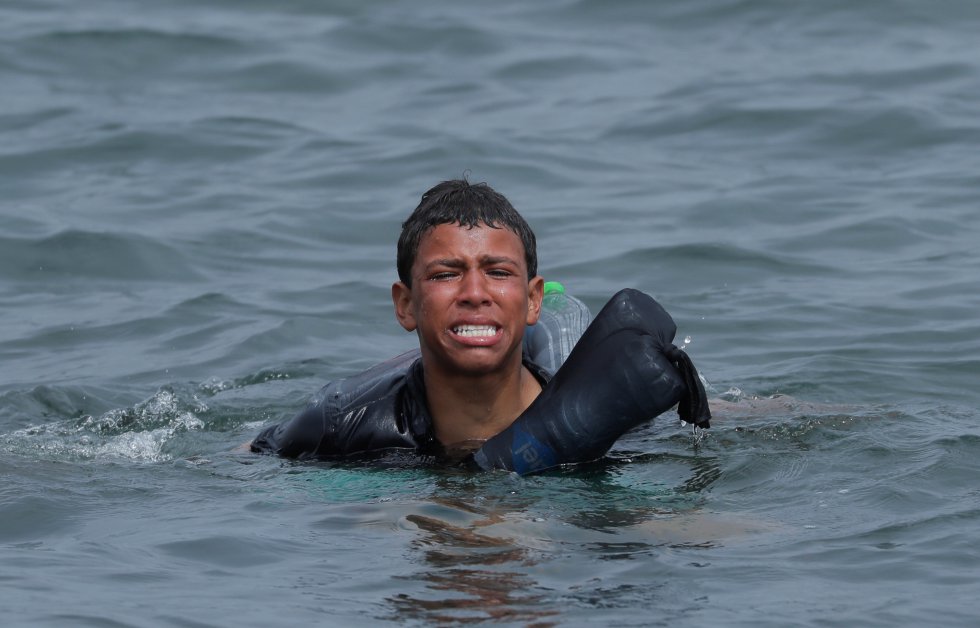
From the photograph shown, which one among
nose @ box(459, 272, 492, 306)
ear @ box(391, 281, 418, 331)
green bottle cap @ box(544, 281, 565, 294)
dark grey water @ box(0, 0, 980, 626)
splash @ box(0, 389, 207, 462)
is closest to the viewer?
dark grey water @ box(0, 0, 980, 626)

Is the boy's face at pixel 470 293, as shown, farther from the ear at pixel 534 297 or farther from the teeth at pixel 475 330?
the ear at pixel 534 297

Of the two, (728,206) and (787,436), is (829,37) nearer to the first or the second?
(728,206)

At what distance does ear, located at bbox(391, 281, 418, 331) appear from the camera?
5996 mm

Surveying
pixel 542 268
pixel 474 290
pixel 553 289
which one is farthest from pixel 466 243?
pixel 542 268

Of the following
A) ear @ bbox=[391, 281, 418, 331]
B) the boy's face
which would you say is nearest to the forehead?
the boy's face

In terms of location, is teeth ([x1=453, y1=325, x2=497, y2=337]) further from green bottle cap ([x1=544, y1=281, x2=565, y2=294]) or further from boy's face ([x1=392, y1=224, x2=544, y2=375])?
green bottle cap ([x1=544, y1=281, x2=565, y2=294])

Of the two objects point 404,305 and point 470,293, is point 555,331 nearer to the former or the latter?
point 404,305

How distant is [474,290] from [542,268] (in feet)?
15.7

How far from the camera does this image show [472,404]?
6.10 meters

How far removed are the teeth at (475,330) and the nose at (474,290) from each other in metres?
0.09

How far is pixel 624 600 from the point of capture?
4.60 metres

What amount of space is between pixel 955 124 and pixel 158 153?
659cm

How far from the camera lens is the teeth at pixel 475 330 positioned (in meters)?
5.79

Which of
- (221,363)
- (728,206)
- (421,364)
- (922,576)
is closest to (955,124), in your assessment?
(728,206)
